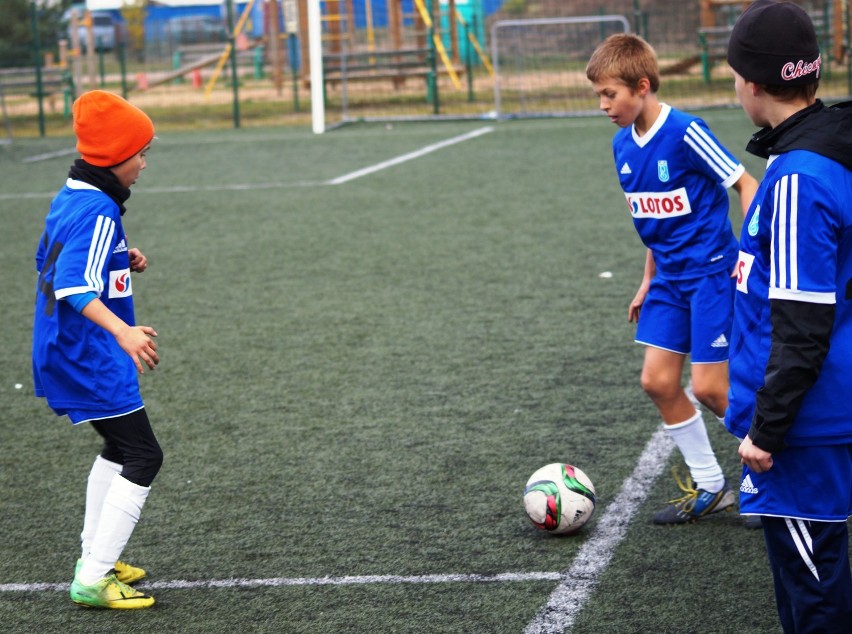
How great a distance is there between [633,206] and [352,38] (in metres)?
21.7

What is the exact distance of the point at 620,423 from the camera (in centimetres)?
521

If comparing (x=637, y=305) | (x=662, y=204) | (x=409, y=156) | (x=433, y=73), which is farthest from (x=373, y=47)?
(x=662, y=204)

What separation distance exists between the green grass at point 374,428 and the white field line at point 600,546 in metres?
0.04

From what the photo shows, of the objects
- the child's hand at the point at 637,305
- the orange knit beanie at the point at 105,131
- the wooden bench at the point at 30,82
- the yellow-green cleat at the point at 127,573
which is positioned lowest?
the yellow-green cleat at the point at 127,573

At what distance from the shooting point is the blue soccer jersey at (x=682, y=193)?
158 inches

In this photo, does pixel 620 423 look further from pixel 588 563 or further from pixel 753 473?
pixel 753 473

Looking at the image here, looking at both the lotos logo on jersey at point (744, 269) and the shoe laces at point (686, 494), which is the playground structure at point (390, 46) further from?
the lotos logo on jersey at point (744, 269)

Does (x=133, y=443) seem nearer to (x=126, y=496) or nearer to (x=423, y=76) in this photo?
(x=126, y=496)

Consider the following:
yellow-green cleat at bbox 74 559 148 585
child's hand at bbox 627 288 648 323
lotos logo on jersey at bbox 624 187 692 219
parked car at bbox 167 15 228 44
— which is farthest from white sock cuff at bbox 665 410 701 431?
parked car at bbox 167 15 228 44

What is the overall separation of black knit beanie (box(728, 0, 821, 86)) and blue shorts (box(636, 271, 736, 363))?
62.1 inches

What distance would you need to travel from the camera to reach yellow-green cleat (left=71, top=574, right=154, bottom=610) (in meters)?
3.63

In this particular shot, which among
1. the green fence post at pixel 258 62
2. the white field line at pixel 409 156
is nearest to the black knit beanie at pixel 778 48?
the white field line at pixel 409 156

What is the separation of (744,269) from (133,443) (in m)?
2.02

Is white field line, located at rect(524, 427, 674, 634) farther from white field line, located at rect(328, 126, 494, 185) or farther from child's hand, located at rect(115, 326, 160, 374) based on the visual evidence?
white field line, located at rect(328, 126, 494, 185)
